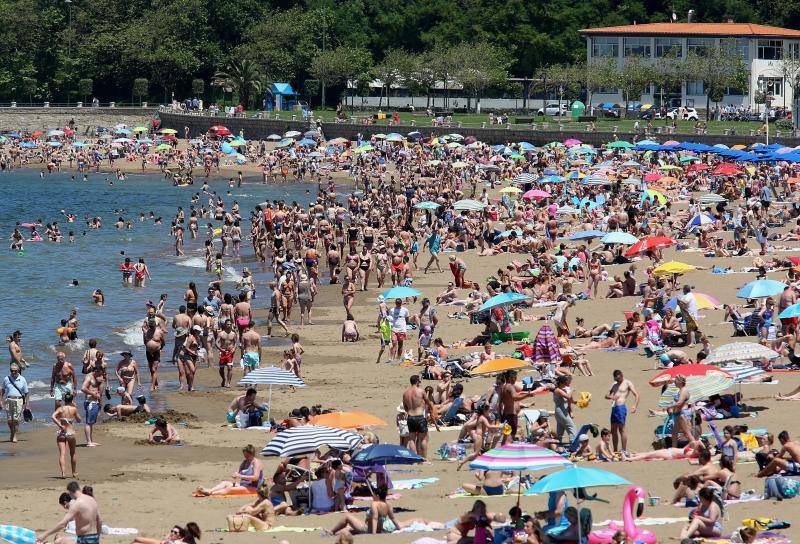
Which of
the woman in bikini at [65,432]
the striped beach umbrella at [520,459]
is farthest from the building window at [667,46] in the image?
the striped beach umbrella at [520,459]

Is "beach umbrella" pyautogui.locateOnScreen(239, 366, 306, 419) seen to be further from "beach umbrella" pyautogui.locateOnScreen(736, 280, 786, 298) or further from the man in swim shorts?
"beach umbrella" pyautogui.locateOnScreen(736, 280, 786, 298)

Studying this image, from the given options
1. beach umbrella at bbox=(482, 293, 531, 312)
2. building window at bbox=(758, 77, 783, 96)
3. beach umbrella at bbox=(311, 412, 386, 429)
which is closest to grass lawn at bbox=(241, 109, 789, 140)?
building window at bbox=(758, 77, 783, 96)

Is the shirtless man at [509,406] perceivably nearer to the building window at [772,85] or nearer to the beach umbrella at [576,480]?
the beach umbrella at [576,480]

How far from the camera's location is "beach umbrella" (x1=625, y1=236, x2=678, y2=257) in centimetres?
2792

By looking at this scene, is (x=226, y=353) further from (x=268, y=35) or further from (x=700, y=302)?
(x=268, y=35)

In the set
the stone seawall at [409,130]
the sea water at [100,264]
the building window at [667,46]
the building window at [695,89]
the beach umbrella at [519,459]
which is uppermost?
the building window at [667,46]

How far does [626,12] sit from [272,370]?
246 ft

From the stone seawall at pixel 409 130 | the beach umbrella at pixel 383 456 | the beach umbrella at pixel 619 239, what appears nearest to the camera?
the beach umbrella at pixel 383 456

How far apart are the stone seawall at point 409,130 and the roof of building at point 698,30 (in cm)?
1780

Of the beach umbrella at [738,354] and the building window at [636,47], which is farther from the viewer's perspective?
the building window at [636,47]

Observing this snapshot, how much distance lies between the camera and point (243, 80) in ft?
279

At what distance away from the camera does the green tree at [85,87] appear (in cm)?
8588

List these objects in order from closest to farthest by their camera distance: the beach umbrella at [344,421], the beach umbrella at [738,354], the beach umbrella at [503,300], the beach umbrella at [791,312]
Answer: the beach umbrella at [344,421] < the beach umbrella at [738,354] < the beach umbrella at [791,312] < the beach umbrella at [503,300]

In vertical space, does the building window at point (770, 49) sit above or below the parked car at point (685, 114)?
above
